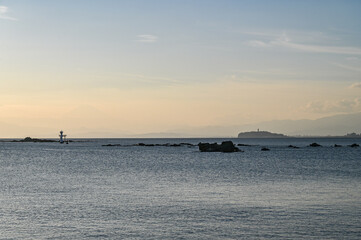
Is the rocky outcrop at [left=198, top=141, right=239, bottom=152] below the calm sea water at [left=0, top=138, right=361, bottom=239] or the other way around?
the other way around

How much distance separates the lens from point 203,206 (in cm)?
3020

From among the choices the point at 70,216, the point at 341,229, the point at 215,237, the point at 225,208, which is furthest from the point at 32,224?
the point at 341,229

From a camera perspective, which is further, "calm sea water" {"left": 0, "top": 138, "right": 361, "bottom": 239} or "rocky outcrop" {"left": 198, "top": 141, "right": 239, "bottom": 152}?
"rocky outcrop" {"left": 198, "top": 141, "right": 239, "bottom": 152}

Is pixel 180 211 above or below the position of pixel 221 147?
below

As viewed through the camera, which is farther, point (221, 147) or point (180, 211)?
point (221, 147)

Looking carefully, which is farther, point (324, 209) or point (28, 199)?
point (28, 199)

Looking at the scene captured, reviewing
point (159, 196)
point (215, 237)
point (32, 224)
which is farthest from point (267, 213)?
point (32, 224)

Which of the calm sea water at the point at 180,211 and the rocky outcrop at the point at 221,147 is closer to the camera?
the calm sea water at the point at 180,211

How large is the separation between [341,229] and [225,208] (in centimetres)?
821

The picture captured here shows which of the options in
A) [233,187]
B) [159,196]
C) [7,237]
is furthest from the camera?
[233,187]

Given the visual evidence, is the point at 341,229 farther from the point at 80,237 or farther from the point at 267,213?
the point at 80,237

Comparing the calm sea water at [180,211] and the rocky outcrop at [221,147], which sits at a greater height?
the rocky outcrop at [221,147]

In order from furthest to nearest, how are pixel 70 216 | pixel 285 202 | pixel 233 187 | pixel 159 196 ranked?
1. pixel 233 187
2. pixel 159 196
3. pixel 285 202
4. pixel 70 216

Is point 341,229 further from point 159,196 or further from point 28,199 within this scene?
point 28,199
